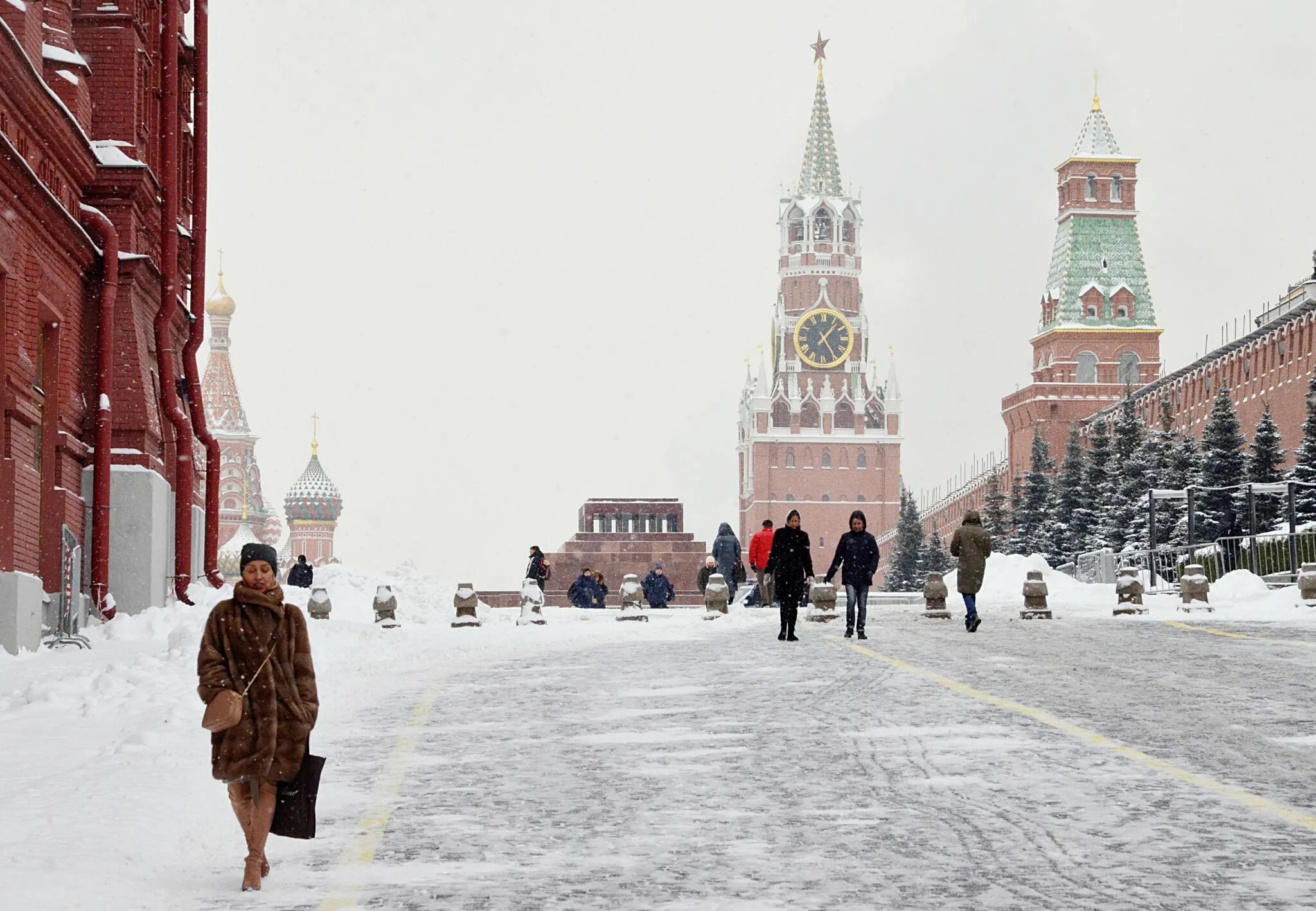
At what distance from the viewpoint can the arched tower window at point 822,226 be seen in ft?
643

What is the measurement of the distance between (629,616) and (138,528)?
8.27m

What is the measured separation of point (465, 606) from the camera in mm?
30984

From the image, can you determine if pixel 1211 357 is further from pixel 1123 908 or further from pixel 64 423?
pixel 1123 908

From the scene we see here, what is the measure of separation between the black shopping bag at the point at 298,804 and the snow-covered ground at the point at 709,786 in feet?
0.73

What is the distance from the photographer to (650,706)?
583 inches

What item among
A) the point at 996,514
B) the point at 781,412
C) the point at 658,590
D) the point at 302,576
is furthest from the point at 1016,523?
the point at 781,412

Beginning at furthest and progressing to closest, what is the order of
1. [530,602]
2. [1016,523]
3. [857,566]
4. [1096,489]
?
[1016,523]
[1096,489]
[530,602]
[857,566]

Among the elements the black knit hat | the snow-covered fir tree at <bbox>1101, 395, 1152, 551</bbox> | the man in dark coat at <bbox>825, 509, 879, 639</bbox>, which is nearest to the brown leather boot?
the black knit hat

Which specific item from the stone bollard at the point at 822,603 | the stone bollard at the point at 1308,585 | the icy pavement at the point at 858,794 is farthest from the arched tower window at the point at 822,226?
the icy pavement at the point at 858,794

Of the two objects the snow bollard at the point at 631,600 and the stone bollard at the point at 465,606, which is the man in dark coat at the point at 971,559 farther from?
the stone bollard at the point at 465,606

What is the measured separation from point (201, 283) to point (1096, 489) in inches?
2078

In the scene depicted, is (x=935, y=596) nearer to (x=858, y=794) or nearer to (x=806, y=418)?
(x=858, y=794)

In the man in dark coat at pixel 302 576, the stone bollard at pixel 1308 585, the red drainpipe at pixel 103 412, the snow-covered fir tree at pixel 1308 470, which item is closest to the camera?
the red drainpipe at pixel 103 412

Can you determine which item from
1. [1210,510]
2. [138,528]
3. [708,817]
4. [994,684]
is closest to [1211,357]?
[1210,510]
